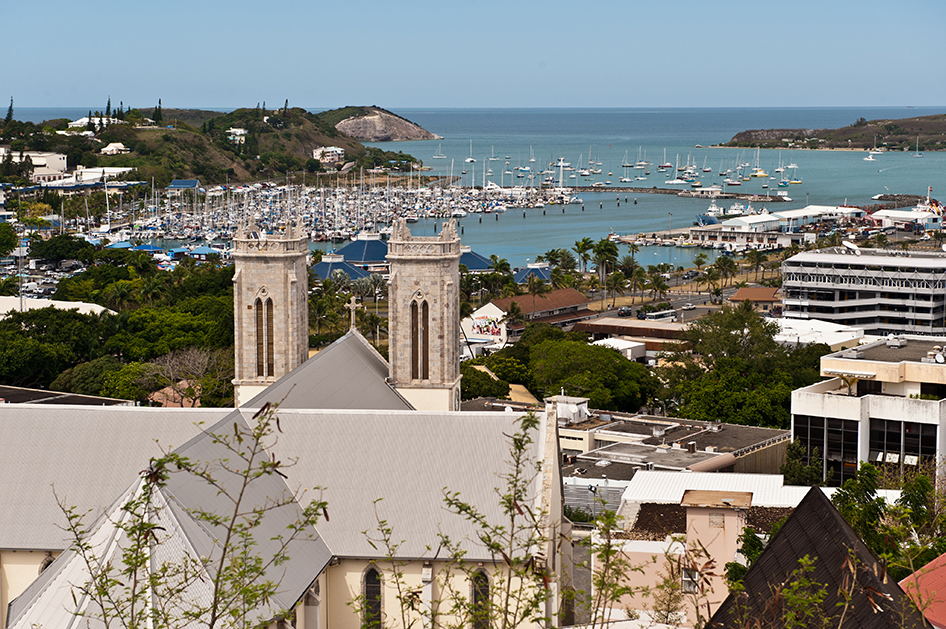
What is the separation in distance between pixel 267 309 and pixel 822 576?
19.9 m

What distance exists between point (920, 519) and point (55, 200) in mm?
149042

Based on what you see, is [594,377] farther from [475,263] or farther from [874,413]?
[475,263]

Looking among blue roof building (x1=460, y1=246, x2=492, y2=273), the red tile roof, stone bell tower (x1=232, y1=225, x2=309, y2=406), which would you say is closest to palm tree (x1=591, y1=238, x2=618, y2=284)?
blue roof building (x1=460, y1=246, x2=492, y2=273)

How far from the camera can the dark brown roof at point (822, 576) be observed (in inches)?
555

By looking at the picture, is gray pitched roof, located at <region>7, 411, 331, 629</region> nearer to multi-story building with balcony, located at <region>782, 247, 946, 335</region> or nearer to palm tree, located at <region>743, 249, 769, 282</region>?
multi-story building with balcony, located at <region>782, 247, 946, 335</region>

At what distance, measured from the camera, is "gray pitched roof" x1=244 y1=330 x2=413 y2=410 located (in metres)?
27.6

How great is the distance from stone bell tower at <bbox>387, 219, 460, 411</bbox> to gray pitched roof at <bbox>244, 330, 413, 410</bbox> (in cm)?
81

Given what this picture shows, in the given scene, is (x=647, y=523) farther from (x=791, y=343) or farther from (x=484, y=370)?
(x=791, y=343)

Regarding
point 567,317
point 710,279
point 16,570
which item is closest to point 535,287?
point 567,317

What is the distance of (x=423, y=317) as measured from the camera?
106 ft

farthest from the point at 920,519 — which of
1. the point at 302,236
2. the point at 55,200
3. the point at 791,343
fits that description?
the point at 55,200

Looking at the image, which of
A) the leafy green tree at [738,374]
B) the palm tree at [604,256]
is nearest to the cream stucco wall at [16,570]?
the leafy green tree at [738,374]

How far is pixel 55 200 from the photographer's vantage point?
159 m

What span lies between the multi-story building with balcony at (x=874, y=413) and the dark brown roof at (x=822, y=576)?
81.1ft
